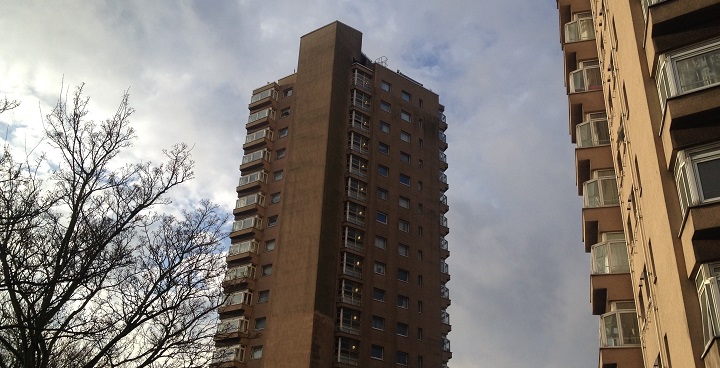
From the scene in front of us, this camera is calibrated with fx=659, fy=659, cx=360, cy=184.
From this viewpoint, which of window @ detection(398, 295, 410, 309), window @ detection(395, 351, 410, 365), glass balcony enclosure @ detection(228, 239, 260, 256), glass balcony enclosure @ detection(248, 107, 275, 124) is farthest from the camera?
glass balcony enclosure @ detection(248, 107, 275, 124)

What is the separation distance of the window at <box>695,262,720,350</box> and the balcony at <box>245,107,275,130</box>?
51.8m

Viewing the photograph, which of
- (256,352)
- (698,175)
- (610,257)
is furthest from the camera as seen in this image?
(256,352)

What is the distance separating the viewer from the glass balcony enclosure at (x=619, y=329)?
21.0 meters

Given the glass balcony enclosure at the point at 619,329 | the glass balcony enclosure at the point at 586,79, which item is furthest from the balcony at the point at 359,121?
the glass balcony enclosure at the point at 619,329

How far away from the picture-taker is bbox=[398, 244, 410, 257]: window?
56.5 meters

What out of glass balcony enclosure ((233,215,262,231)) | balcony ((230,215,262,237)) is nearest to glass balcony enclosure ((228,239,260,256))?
balcony ((230,215,262,237))

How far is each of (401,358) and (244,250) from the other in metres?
15.7

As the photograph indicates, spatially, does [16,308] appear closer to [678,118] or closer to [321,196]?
[678,118]

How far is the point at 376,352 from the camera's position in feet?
168

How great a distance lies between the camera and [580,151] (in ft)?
82.2

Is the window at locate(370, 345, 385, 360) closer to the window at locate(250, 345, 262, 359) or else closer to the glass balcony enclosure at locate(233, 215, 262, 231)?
the window at locate(250, 345, 262, 359)

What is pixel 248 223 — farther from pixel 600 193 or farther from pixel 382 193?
pixel 600 193

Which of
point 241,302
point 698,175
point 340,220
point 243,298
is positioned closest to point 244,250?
point 243,298

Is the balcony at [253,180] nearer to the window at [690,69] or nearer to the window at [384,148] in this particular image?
the window at [384,148]
